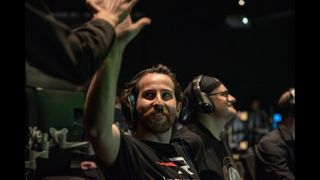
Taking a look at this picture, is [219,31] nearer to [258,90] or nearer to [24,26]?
[24,26]

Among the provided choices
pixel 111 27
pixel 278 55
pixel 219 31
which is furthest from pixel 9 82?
pixel 278 55

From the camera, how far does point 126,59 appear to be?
1406mm

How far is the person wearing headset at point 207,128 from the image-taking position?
5.63ft

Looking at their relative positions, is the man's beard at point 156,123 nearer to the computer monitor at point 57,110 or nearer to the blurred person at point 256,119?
the computer monitor at point 57,110

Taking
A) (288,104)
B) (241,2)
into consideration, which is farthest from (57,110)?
(288,104)

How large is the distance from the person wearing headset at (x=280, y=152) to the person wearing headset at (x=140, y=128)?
89 cm

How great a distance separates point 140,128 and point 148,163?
137 mm

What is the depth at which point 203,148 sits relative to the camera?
70.4 inches

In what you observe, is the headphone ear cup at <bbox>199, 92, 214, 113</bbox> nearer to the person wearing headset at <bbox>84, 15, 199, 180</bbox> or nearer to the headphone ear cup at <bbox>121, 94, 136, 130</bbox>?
the person wearing headset at <bbox>84, 15, 199, 180</bbox>

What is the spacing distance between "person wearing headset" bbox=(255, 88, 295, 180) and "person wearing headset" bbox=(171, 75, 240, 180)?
0.44 meters

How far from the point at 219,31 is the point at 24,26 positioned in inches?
60.1

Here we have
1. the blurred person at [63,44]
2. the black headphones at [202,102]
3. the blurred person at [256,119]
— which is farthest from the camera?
the blurred person at [256,119]

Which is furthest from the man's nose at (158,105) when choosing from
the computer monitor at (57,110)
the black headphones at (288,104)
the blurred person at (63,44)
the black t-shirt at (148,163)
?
the black headphones at (288,104)

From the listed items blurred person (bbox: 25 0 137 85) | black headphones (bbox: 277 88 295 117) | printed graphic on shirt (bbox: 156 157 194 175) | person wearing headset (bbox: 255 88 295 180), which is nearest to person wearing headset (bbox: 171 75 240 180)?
printed graphic on shirt (bbox: 156 157 194 175)
